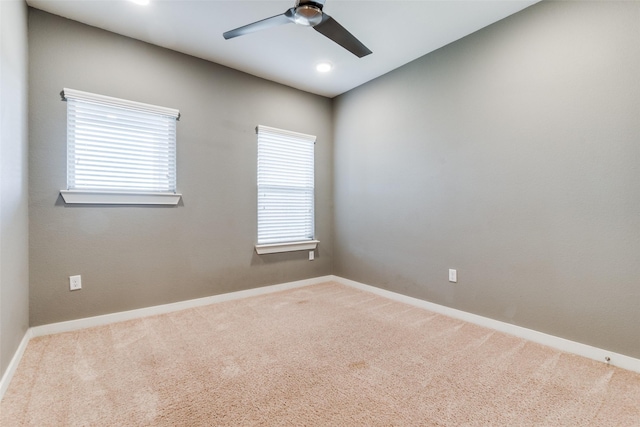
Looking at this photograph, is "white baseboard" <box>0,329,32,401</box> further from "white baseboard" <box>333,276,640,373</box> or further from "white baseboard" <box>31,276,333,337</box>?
"white baseboard" <box>333,276,640,373</box>

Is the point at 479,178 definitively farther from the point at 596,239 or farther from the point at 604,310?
the point at 604,310

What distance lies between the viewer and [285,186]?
3.70 metres

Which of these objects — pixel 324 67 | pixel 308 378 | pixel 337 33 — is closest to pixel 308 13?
pixel 337 33

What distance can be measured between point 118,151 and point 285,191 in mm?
1794

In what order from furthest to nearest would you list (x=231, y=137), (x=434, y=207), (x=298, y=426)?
(x=231, y=137) → (x=434, y=207) → (x=298, y=426)

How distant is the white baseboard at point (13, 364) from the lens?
1554mm

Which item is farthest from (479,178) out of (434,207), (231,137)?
(231,137)

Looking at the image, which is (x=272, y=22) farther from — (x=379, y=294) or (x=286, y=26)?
(x=379, y=294)

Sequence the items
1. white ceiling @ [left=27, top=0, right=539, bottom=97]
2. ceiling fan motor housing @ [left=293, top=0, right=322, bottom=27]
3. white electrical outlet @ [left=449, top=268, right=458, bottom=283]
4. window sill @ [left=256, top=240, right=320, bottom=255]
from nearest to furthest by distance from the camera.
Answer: ceiling fan motor housing @ [left=293, top=0, right=322, bottom=27] → white ceiling @ [left=27, top=0, right=539, bottom=97] → white electrical outlet @ [left=449, top=268, right=458, bottom=283] → window sill @ [left=256, top=240, right=320, bottom=255]

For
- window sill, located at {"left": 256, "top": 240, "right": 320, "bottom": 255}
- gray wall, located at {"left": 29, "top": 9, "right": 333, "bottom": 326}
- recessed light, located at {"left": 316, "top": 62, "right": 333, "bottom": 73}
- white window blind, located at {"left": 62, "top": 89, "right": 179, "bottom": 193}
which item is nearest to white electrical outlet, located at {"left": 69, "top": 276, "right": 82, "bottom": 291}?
gray wall, located at {"left": 29, "top": 9, "right": 333, "bottom": 326}

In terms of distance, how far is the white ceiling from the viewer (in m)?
2.21

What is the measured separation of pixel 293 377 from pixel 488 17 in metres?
3.11

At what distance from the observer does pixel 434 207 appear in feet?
9.51

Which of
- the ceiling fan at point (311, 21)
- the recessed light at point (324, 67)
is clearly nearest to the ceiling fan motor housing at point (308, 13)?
the ceiling fan at point (311, 21)
